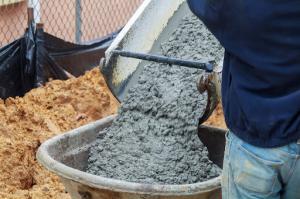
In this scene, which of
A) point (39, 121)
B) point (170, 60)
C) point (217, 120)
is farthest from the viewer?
point (217, 120)

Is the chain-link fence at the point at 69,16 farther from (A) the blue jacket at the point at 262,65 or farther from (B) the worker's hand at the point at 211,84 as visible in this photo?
(A) the blue jacket at the point at 262,65

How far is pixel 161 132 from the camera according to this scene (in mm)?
3527

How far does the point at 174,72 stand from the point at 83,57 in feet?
9.94

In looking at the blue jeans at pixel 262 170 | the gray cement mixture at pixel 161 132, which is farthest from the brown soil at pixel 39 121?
the blue jeans at pixel 262 170

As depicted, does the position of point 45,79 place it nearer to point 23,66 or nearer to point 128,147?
point 23,66

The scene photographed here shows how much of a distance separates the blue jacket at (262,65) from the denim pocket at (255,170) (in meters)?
0.04

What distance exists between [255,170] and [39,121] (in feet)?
11.1

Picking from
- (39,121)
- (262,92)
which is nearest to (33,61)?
(39,121)

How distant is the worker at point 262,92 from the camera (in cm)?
212

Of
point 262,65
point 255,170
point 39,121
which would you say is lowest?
point 39,121

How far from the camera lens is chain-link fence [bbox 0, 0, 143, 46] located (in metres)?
7.34

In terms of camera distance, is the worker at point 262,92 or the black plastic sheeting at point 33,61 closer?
the worker at point 262,92

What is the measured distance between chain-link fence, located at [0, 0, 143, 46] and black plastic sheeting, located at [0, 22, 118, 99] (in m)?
0.46

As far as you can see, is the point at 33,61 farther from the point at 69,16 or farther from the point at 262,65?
the point at 262,65
